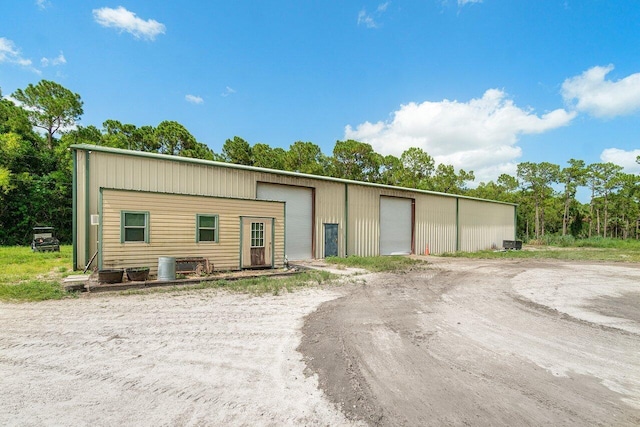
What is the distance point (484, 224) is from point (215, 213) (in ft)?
84.4

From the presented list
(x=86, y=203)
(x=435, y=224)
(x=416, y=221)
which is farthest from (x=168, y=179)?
(x=435, y=224)

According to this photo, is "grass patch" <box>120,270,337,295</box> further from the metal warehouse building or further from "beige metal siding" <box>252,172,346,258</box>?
"beige metal siding" <box>252,172,346,258</box>

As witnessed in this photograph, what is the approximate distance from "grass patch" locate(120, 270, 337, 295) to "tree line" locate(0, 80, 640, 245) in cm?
2500

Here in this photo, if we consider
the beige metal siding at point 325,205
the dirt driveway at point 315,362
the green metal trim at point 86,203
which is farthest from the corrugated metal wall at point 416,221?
the green metal trim at point 86,203

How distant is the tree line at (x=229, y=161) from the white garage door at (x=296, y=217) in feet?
68.2

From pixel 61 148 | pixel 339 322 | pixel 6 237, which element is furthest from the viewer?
pixel 61 148

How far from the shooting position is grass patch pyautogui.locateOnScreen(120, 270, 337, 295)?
30.0 ft

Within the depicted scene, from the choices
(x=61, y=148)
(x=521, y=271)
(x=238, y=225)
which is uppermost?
(x=61, y=148)

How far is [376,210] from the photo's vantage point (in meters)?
21.1

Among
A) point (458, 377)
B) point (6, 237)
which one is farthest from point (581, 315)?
point (6, 237)

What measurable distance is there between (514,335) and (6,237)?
3469cm

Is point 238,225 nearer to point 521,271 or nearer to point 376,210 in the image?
point 376,210

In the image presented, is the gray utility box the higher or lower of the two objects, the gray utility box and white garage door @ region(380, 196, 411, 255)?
the lower

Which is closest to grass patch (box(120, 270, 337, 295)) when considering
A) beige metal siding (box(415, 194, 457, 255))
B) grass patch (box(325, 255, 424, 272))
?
grass patch (box(325, 255, 424, 272))
